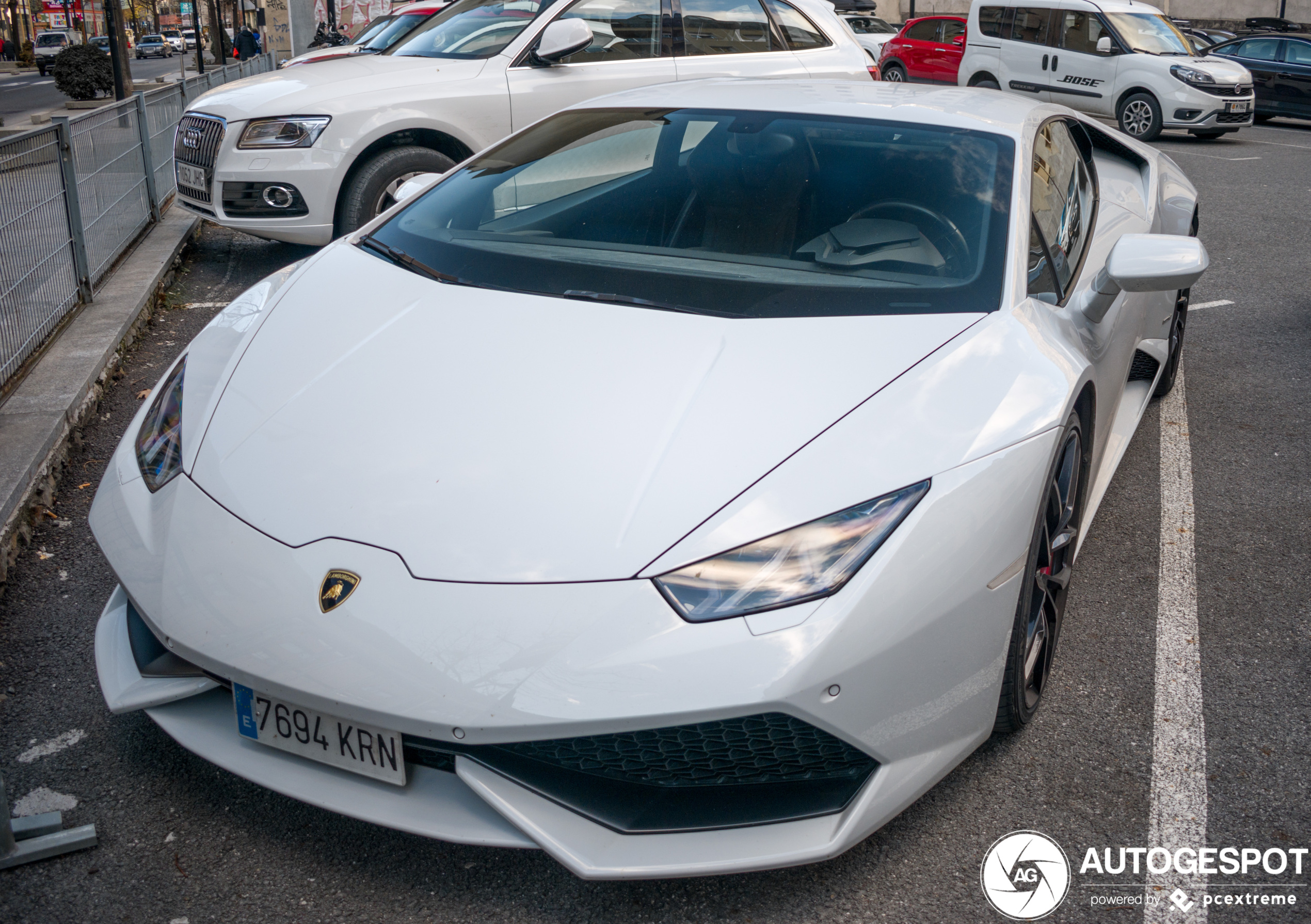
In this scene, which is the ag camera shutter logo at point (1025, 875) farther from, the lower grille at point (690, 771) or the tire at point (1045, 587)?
the lower grille at point (690, 771)

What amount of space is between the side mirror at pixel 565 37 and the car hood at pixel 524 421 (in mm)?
3927

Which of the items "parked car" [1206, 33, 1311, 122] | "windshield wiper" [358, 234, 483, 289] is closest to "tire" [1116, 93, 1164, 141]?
"parked car" [1206, 33, 1311, 122]

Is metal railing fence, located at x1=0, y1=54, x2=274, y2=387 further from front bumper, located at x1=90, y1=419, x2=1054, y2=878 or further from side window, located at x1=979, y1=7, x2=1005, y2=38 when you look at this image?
side window, located at x1=979, y1=7, x2=1005, y2=38

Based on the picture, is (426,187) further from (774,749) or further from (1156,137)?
(1156,137)

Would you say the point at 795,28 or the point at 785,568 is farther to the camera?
the point at 795,28

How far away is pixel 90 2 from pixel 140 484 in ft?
397

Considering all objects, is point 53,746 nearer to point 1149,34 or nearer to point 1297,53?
point 1149,34

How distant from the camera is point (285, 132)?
18.9ft

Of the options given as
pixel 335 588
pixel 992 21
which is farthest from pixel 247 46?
pixel 335 588

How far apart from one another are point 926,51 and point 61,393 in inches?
752

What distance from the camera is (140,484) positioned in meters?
2.24

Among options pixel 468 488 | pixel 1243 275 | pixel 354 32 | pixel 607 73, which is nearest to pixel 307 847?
pixel 468 488

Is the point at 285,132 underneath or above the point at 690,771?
above

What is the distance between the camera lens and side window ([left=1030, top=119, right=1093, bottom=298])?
2.76m
